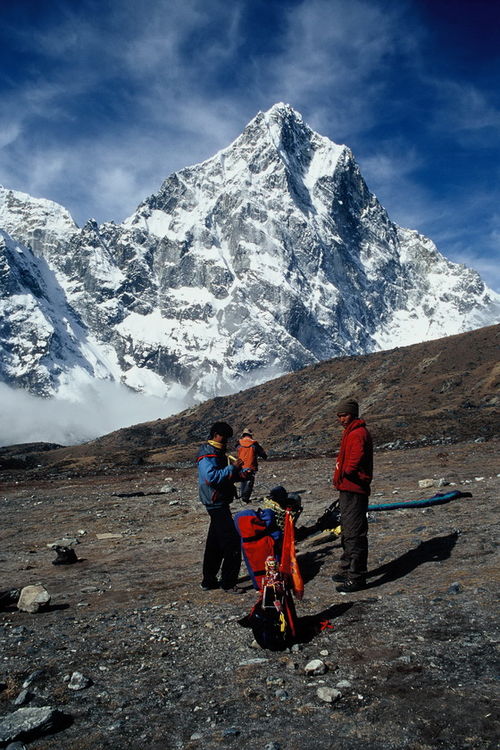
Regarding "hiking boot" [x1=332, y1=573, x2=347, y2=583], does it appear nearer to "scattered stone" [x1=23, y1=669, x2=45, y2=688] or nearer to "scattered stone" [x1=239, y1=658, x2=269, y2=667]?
"scattered stone" [x1=239, y1=658, x2=269, y2=667]

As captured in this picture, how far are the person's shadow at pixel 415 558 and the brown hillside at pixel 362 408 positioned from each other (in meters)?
19.1

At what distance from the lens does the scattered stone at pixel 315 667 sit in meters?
4.83

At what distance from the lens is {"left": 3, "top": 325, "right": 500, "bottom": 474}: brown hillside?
33.2 meters

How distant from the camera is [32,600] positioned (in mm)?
7258

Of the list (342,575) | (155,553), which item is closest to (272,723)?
(342,575)

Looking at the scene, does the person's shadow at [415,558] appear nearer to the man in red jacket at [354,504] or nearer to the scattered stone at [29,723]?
the man in red jacket at [354,504]

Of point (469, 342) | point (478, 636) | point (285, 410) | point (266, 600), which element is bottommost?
point (478, 636)

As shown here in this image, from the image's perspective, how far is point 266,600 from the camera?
5910 millimetres

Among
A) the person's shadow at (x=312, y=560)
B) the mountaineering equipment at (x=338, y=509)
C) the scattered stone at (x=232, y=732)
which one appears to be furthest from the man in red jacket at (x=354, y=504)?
the scattered stone at (x=232, y=732)

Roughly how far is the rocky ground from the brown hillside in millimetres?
20227

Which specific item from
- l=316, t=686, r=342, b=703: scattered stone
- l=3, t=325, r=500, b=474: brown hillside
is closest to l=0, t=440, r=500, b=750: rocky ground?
l=316, t=686, r=342, b=703: scattered stone

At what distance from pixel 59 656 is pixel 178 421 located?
2646 inches

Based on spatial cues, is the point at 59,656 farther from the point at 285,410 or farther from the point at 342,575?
the point at 285,410

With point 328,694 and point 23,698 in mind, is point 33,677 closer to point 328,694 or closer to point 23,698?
point 23,698
